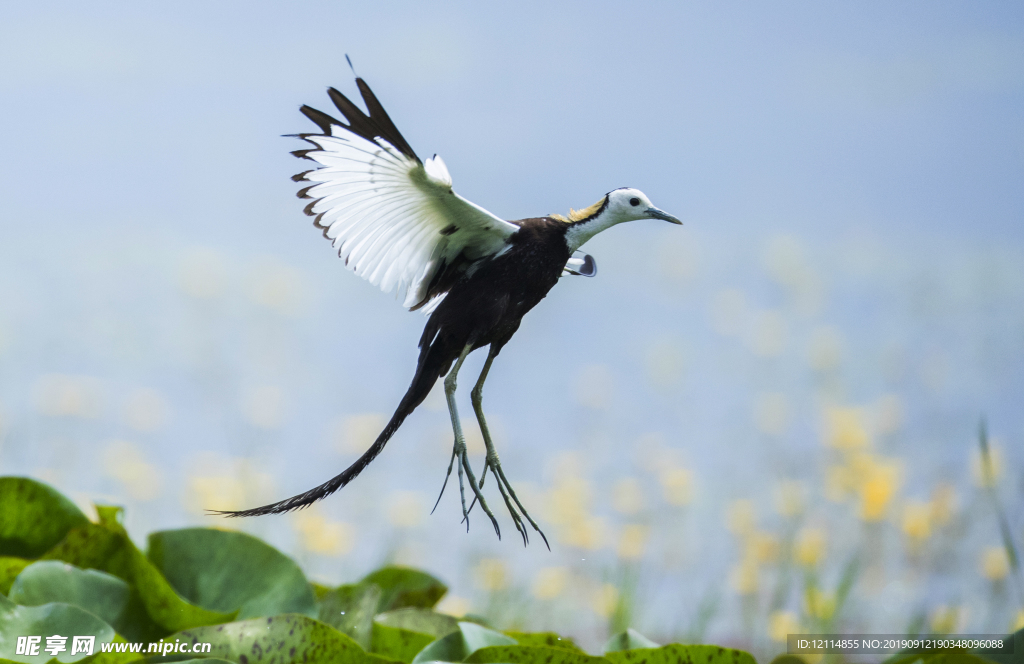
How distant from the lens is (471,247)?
→ 133 centimetres

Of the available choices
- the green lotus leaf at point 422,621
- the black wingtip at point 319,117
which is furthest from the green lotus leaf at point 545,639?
the black wingtip at point 319,117

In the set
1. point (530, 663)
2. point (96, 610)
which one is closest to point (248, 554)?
point (96, 610)

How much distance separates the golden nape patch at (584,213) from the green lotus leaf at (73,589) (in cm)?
100

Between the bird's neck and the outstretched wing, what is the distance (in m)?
0.08

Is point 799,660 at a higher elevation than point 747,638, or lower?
higher

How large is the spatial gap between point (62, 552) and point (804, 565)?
206 centimetres

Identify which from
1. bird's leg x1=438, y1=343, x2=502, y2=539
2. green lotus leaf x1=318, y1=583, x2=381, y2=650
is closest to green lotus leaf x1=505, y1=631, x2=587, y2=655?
green lotus leaf x1=318, y1=583, x2=381, y2=650

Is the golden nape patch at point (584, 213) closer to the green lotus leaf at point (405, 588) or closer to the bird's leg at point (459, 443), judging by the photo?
the bird's leg at point (459, 443)

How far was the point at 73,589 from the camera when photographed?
157cm

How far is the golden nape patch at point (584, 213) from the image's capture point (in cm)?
129

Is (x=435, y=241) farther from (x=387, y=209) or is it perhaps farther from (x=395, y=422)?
(x=395, y=422)

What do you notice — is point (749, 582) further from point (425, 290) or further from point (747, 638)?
point (425, 290)

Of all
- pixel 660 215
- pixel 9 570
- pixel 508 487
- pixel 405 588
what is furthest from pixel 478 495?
pixel 9 570

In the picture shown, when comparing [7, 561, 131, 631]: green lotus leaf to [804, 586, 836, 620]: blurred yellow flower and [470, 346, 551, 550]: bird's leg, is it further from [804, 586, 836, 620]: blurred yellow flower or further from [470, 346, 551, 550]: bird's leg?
[804, 586, 836, 620]: blurred yellow flower
